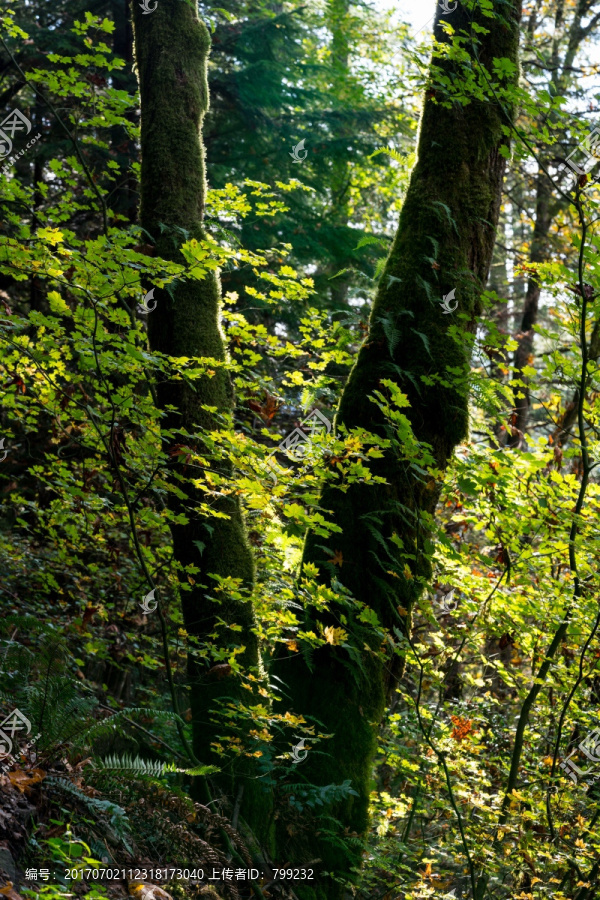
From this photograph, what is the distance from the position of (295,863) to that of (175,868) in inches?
35.3

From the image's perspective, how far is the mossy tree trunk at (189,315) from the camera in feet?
12.7

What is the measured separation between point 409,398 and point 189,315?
146 centimetres

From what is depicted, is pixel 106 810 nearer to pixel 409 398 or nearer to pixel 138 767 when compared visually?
pixel 138 767

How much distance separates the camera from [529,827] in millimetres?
4664

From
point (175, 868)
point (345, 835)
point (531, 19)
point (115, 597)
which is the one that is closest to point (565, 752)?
point (345, 835)

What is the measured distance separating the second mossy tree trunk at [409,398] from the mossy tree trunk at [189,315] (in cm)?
47

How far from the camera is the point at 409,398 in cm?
379

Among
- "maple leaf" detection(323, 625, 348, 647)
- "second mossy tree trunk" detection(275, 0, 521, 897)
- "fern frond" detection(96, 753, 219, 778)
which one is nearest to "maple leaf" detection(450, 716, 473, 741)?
"second mossy tree trunk" detection(275, 0, 521, 897)

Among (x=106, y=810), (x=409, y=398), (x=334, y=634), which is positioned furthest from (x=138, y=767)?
(x=409, y=398)

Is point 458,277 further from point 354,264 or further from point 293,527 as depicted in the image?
point 354,264

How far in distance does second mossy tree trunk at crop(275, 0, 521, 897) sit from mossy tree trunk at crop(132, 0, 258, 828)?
18.3 inches

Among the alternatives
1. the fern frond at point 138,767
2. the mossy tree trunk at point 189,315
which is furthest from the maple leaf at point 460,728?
the fern frond at point 138,767

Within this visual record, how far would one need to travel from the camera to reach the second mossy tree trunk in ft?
11.5

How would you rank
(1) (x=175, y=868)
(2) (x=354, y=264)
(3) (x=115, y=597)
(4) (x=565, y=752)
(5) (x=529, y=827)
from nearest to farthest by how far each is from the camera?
1. (1) (x=175, y=868)
2. (5) (x=529, y=827)
3. (4) (x=565, y=752)
4. (3) (x=115, y=597)
5. (2) (x=354, y=264)
